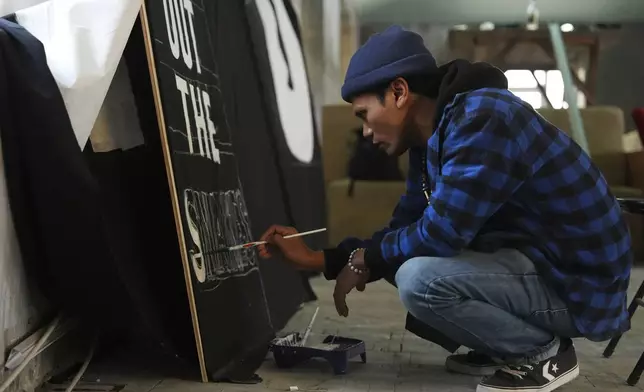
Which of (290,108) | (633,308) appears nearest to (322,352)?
(633,308)

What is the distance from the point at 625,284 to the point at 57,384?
3.84ft

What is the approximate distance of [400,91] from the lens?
1404 millimetres

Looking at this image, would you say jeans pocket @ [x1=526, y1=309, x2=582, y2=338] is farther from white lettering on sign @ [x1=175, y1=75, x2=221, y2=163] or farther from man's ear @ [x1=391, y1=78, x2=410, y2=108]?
white lettering on sign @ [x1=175, y1=75, x2=221, y2=163]

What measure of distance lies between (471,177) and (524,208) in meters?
0.19

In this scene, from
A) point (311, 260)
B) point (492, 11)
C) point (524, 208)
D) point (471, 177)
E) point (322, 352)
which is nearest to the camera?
point (471, 177)

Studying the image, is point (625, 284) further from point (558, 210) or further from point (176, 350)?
point (176, 350)

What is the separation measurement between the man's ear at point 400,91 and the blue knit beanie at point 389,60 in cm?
2

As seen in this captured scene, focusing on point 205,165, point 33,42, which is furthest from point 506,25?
point 33,42

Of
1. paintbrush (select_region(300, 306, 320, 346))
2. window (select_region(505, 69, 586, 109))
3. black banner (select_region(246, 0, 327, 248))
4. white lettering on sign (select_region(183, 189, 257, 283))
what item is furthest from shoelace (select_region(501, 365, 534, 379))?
window (select_region(505, 69, 586, 109))

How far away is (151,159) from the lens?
1.66 metres

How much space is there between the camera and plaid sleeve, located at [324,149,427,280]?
1521 millimetres

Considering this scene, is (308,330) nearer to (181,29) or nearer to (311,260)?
(311,260)

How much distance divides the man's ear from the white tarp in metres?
0.54

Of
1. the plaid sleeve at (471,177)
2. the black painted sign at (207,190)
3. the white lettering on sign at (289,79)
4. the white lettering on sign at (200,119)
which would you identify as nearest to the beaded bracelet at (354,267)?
the plaid sleeve at (471,177)
